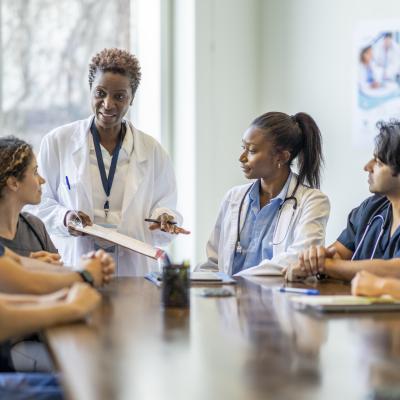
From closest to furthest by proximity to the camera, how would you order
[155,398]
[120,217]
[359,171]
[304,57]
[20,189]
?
[155,398] → [20,189] → [120,217] → [359,171] → [304,57]

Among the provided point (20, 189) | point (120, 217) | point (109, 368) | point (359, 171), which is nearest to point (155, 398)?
point (109, 368)

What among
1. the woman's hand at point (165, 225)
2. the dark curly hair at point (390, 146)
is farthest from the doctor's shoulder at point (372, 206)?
the woman's hand at point (165, 225)

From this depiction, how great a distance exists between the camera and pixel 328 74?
4387mm

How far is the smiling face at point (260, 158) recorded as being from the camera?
3.47 metres

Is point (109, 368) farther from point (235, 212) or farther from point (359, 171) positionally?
point (359, 171)

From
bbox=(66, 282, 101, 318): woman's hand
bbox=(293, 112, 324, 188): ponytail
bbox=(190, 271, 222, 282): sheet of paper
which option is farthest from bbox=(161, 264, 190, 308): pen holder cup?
bbox=(293, 112, 324, 188): ponytail

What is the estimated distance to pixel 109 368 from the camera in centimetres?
155

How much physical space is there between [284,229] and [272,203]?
0.14 m

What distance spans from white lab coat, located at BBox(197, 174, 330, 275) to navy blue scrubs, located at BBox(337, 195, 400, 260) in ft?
0.53

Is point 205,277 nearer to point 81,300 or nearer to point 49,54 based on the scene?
point 81,300

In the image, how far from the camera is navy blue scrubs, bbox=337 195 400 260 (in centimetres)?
291

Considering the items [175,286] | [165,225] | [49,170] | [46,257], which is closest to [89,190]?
[49,170]

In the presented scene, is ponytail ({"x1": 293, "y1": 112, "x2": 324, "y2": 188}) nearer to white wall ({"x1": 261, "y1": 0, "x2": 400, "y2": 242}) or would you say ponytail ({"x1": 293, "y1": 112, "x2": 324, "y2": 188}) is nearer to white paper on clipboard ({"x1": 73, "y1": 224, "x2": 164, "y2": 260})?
white wall ({"x1": 261, "y1": 0, "x2": 400, "y2": 242})

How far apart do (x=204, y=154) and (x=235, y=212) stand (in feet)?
4.24
